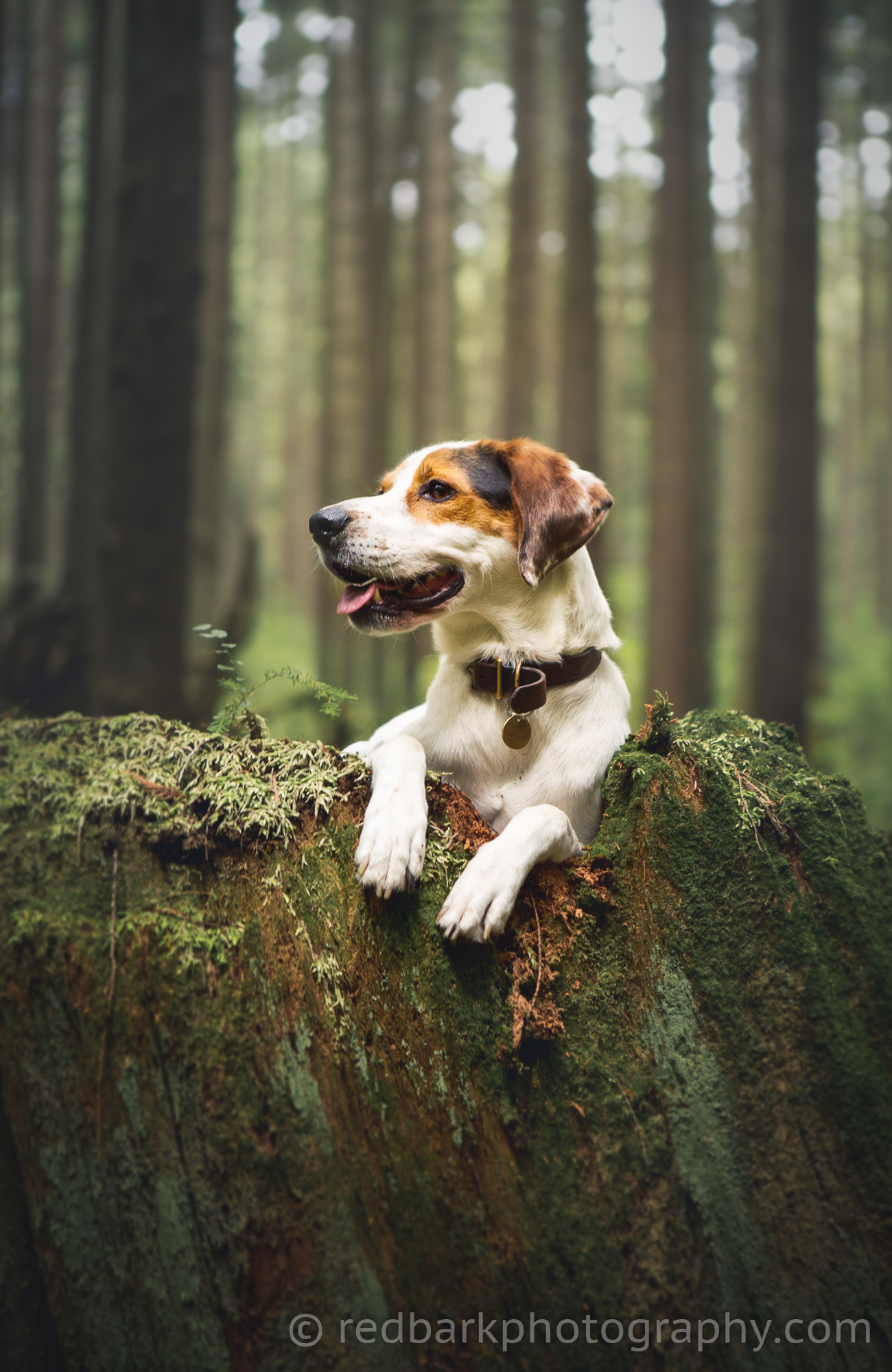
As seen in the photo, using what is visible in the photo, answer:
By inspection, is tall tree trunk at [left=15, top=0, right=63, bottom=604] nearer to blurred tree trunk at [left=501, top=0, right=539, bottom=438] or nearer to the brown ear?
blurred tree trunk at [left=501, top=0, right=539, bottom=438]

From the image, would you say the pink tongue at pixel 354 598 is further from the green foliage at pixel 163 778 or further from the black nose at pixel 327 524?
the green foliage at pixel 163 778

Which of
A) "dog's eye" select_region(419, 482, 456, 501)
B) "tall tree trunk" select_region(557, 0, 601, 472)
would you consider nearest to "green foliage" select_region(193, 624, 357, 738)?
"dog's eye" select_region(419, 482, 456, 501)

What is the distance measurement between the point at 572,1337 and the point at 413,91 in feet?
54.5

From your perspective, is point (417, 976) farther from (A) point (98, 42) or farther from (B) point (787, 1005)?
(A) point (98, 42)

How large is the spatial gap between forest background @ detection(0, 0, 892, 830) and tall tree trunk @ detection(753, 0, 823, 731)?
0.10 feet

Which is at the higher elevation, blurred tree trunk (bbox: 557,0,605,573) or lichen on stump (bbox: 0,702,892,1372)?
blurred tree trunk (bbox: 557,0,605,573)

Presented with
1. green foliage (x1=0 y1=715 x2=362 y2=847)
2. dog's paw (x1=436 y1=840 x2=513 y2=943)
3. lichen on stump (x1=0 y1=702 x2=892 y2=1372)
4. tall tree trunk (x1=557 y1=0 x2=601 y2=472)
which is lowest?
lichen on stump (x1=0 y1=702 x2=892 y2=1372)

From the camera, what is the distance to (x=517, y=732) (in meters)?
2.85

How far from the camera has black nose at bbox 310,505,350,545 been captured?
2.81 metres

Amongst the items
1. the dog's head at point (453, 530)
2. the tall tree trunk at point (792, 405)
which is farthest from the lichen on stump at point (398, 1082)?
the tall tree trunk at point (792, 405)

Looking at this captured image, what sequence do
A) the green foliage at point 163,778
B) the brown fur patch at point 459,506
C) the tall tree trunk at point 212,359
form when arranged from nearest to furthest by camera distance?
1. the green foliage at point 163,778
2. the brown fur patch at point 459,506
3. the tall tree trunk at point 212,359

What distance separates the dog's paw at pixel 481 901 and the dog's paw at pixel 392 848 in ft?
0.44

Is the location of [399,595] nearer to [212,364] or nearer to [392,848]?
[392,848]

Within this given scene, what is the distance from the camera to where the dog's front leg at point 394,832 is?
224 cm
